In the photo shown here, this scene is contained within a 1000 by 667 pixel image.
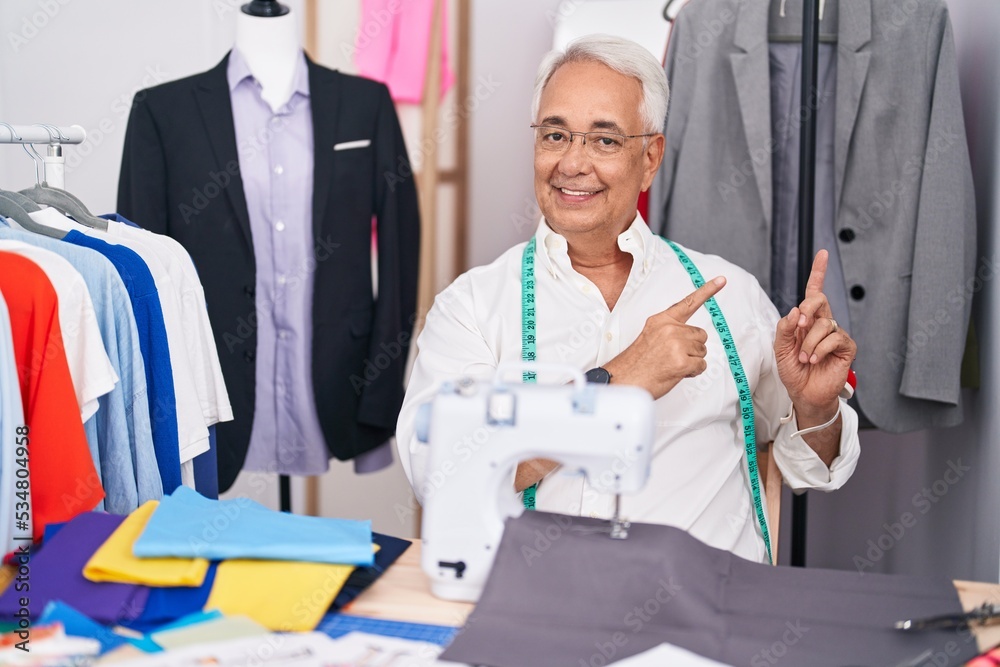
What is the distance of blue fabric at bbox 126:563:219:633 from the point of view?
1.30 m

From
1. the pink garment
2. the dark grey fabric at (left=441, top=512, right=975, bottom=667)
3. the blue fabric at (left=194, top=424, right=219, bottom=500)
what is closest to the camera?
the dark grey fabric at (left=441, top=512, right=975, bottom=667)

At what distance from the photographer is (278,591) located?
1.33 meters

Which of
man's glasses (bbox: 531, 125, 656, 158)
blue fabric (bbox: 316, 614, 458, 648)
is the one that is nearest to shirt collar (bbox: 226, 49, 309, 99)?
man's glasses (bbox: 531, 125, 656, 158)

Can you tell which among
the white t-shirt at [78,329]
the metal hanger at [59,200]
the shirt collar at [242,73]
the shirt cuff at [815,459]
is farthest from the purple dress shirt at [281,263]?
the shirt cuff at [815,459]

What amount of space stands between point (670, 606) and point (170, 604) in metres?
0.67

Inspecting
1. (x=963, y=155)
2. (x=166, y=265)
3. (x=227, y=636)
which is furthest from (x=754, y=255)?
(x=227, y=636)

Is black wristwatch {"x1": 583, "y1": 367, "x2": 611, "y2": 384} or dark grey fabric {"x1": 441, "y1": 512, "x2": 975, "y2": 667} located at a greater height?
black wristwatch {"x1": 583, "y1": 367, "x2": 611, "y2": 384}

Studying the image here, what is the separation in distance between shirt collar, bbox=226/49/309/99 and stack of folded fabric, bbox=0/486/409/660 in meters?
1.72

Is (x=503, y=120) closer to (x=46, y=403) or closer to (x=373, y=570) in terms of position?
(x=46, y=403)

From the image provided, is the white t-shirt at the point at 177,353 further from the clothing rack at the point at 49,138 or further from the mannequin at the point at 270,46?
the mannequin at the point at 270,46

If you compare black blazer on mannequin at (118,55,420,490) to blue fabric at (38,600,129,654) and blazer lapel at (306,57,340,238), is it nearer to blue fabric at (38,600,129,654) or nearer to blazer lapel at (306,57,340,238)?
blazer lapel at (306,57,340,238)

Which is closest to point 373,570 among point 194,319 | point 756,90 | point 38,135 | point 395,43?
point 194,319

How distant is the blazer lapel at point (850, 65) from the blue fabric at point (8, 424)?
6.78ft

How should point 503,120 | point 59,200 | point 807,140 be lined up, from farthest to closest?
1. point 503,120
2. point 807,140
3. point 59,200
